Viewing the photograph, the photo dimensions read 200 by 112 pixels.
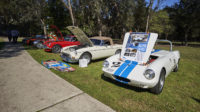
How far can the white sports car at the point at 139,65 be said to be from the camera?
2.85m

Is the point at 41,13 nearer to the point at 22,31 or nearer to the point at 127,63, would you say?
the point at 22,31

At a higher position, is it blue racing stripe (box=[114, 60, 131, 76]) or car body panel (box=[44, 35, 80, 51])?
car body panel (box=[44, 35, 80, 51])

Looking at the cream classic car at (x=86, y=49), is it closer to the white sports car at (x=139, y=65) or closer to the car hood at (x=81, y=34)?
the car hood at (x=81, y=34)

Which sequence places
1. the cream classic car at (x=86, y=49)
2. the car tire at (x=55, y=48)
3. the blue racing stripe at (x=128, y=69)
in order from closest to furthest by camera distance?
the blue racing stripe at (x=128, y=69)
the cream classic car at (x=86, y=49)
the car tire at (x=55, y=48)

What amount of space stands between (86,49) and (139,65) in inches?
114

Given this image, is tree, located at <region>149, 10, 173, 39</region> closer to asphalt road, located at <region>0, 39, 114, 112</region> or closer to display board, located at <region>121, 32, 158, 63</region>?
display board, located at <region>121, 32, 158, 63</region>

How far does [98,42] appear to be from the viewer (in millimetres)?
6336

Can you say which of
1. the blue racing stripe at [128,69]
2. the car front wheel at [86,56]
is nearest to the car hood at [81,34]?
the car front wheel at [86,56]

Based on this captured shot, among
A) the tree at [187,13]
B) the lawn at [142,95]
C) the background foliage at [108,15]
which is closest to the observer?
the lawn at [142,95]

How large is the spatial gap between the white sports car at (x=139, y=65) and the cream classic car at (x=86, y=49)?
6.47 feet

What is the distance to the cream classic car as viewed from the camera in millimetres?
5327

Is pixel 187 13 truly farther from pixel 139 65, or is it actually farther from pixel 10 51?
pixel 10 51

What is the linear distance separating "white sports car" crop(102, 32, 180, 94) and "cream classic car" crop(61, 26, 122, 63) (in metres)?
1.97

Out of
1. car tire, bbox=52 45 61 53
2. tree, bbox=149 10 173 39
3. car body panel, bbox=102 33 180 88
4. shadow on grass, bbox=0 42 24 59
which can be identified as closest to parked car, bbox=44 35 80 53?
car tire, bbox=52 45 61 53
